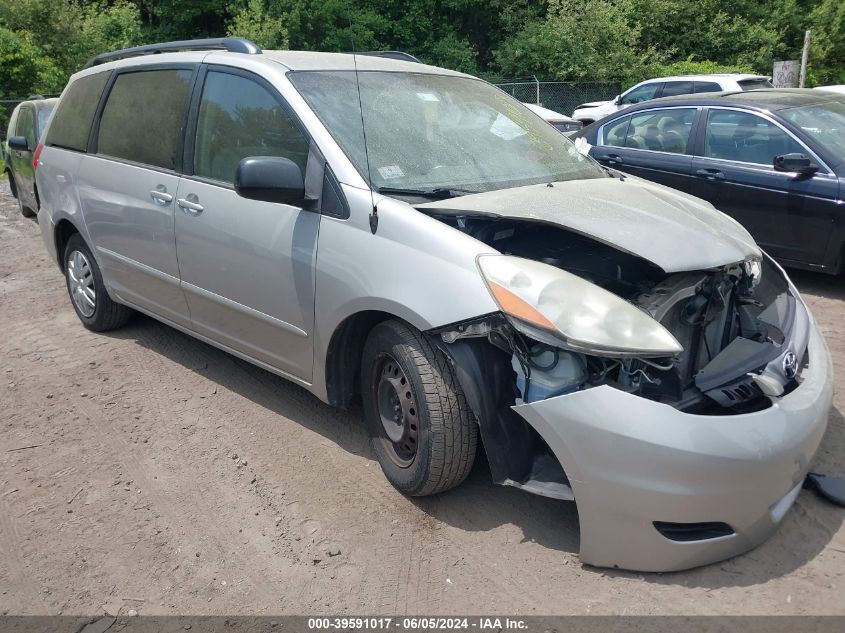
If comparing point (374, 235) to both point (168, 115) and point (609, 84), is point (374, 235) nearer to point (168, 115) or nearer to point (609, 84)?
point (168, 115)

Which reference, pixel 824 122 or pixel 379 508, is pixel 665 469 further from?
pixel 824 122

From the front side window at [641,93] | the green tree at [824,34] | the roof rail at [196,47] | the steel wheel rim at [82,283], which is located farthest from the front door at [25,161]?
the green tree at [824,34]

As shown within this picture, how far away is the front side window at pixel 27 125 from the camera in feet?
34.6

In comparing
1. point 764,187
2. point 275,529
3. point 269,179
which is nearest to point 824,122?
point 764,187

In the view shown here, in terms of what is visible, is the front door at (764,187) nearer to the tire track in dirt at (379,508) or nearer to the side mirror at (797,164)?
the side mirror at (797,164)

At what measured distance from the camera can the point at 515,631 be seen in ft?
8.84

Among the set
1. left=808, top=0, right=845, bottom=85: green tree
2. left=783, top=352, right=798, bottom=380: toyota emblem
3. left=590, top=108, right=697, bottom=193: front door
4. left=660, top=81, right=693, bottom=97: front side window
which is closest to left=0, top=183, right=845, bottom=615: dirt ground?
left=783, top=352, right=798, bottom=380: toyota emblem

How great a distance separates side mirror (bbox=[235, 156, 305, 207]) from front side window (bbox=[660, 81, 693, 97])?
1461 cm

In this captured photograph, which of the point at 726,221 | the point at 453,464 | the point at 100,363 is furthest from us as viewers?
the point at 100,363

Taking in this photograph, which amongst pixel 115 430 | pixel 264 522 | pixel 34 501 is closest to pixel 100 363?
pixel 115 430

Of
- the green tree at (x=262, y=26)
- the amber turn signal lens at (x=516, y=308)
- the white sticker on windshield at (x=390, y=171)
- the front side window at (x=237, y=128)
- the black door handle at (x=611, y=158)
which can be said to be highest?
the green tree at (x=262, y=26)

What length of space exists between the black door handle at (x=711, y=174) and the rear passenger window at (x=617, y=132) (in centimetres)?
106

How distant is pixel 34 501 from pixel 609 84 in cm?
2308

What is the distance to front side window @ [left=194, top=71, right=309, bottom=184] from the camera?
12.5 ft
